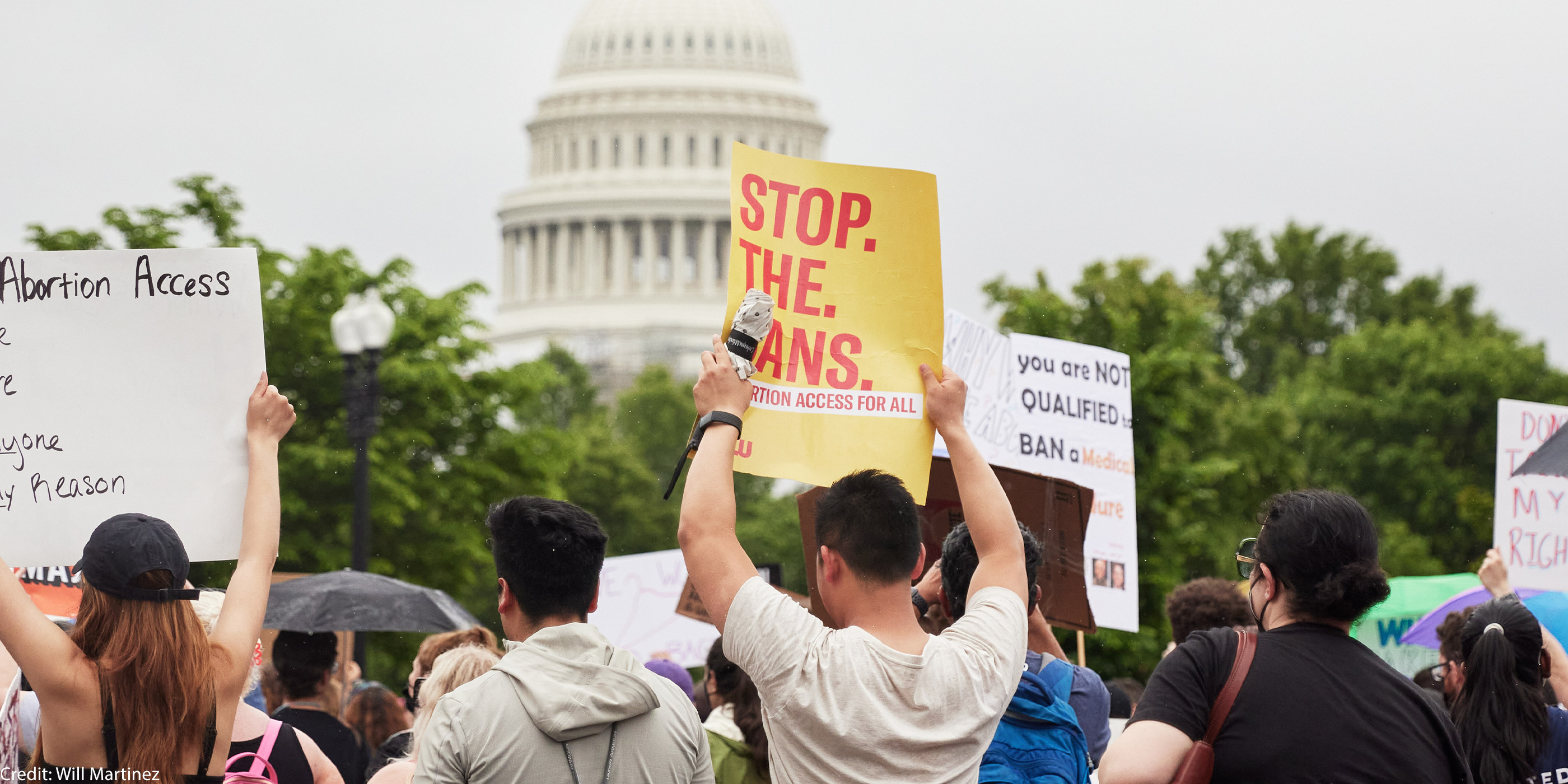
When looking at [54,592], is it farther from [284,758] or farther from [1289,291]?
[1289,291]

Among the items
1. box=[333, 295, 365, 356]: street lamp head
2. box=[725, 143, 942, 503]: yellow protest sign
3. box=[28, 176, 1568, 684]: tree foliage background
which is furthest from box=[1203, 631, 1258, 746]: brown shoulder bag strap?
box=[28, 176, 1568, 684]: tree foliage background

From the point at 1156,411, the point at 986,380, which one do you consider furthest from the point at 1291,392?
the point at 986,380

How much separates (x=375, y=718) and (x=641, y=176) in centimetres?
9873

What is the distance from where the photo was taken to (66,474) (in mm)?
4238

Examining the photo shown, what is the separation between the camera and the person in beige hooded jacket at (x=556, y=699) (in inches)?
142

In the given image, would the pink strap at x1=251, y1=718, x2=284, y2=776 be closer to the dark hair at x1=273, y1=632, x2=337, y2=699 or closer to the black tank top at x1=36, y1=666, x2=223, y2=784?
the black tank top at x1=36, y1=666, x2=223, y2=784

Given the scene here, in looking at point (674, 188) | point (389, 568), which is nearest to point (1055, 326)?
point (389, 568)

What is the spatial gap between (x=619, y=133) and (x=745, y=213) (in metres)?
104

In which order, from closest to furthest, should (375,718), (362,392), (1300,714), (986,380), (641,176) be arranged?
(1300,714)
(375,718)
(986,380)
(362,392)
(641,176)

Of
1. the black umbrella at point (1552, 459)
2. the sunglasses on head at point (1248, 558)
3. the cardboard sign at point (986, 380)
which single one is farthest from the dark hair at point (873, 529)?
the cardboard sign at point (986, 380)

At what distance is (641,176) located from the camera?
10531 cm

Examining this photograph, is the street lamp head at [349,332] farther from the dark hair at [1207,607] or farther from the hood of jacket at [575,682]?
the hood of jacket at [575,682]

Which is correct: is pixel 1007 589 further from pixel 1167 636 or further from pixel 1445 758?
pixel 1167 636

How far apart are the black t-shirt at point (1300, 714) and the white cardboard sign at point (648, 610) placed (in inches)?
309
